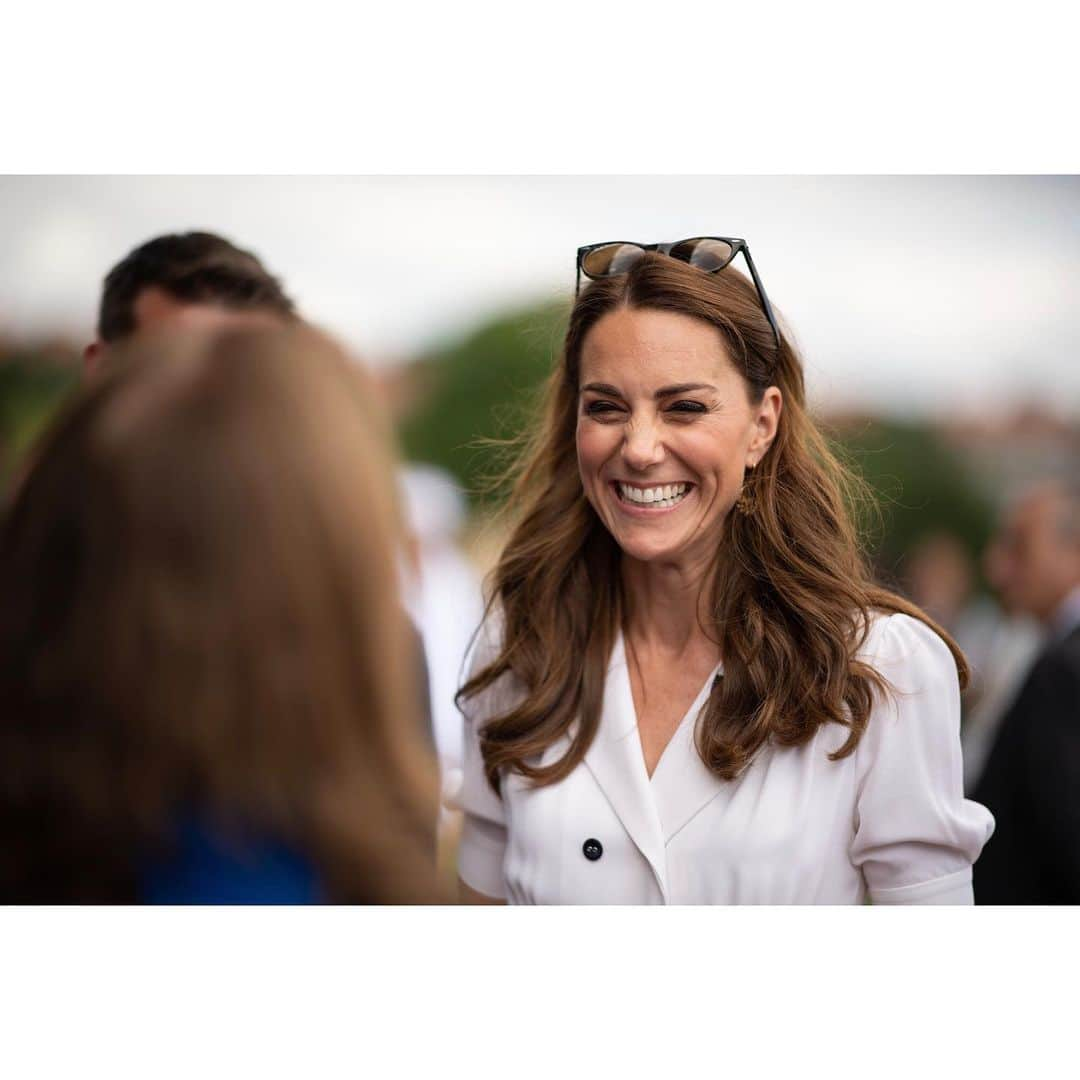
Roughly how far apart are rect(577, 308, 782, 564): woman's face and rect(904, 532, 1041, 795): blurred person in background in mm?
830

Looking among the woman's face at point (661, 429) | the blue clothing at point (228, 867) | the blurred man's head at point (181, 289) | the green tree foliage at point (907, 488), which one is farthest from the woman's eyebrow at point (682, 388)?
the blue clothing at point (228, 867)

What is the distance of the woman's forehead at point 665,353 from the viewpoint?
2283mm

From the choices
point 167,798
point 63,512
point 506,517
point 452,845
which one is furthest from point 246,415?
point 452,845

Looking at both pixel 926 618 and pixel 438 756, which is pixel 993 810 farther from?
pixel 438 756

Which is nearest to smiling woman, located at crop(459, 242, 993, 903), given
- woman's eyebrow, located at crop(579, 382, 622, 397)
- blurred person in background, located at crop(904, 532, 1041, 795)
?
woman's eyebrow, located at crop(579, 382, 622, 397)

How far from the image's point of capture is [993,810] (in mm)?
2705

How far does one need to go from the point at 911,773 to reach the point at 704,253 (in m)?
1.16

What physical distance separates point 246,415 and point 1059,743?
84.3 inches

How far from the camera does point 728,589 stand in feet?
7.96

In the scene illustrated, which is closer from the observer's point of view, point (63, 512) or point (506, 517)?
point (63, 512)

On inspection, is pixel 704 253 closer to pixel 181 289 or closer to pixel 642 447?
pixel 642 447

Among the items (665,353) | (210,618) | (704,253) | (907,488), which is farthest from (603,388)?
(210,618)

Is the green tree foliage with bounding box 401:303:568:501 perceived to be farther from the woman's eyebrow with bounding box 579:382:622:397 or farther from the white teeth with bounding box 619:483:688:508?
the white teeth with bounding box 619:483:688:508

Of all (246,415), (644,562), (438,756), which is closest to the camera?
(246,415)
